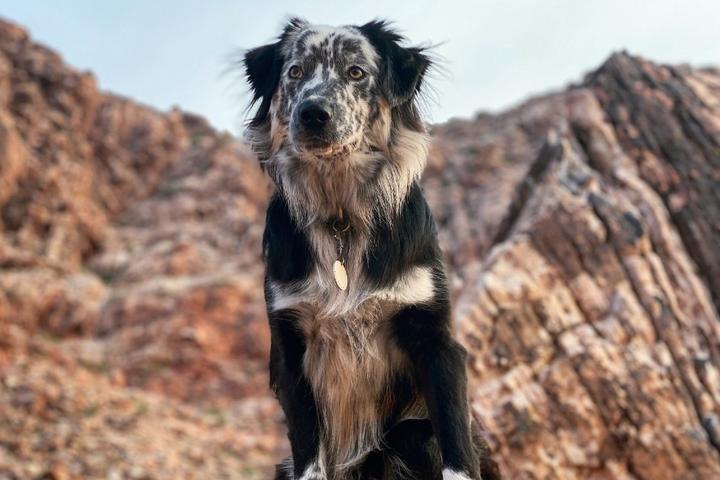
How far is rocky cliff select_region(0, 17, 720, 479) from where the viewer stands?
7.13m

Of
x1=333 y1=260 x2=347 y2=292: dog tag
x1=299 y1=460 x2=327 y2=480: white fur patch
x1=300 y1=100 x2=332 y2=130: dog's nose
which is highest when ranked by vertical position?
x1=300 y1=100 x2=332 y2=130: dog's nose

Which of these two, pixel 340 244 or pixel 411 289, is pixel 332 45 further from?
pixel 411 289

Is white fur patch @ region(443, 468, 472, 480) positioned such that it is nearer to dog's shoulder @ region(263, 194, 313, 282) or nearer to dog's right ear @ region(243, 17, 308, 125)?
dog's shoulder @ region(263, 194, 313, 282)

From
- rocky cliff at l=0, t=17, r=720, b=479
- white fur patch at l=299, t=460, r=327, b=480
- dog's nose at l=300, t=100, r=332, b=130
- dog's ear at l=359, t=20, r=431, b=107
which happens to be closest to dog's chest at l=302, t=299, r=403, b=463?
white fur patch at l=299, t=460, r=327, b=480

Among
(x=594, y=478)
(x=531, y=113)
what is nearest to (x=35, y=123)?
(x=531, y=113)

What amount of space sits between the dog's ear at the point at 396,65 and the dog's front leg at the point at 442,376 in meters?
1.13

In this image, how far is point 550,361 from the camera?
753 centimetres

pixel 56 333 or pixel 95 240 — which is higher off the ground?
pixel 95 240

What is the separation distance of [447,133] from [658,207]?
69.8 feet

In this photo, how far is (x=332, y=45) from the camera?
3498 mm

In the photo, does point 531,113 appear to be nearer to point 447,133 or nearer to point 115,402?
point 447,133

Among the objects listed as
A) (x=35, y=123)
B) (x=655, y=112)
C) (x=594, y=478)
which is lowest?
(x=594, y=478)

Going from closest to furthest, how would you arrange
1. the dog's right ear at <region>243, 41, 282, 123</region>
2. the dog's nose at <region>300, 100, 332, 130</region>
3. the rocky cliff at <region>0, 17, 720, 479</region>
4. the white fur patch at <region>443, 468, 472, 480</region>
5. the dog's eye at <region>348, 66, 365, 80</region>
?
the white fur patch at <region>443, 468, 472, 480</region>
the dog's nose at <region>300, 100, 332, 130</region>
the dog's eye at <region>348, 66, 365, 80</region>
the dog's right ear at <region>243, 41, 282, 123</region>
the rocky cliff at <region>0, 17, 720, 479</region>

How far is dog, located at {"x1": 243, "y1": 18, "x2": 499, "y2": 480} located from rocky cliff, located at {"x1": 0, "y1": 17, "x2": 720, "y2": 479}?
10.3ft
